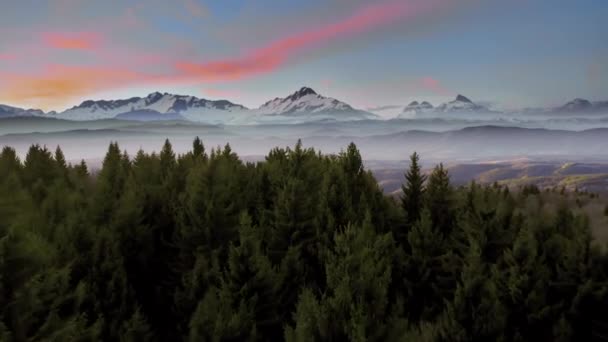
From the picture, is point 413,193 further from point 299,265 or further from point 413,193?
point 299,265

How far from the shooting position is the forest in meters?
18.9

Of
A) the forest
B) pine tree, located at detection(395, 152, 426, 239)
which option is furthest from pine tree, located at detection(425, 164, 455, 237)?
pine tree, located at detection(395, 152, 426, 239)

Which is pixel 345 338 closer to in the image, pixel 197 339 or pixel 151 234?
pixel 197 339

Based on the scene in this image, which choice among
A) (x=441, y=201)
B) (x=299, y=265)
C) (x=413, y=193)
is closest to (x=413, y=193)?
(x=413, y=193)

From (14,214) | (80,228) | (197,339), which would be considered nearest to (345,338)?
(197,339)

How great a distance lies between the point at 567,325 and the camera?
30.0 metres

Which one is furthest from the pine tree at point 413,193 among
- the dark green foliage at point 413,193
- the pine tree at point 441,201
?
the pine tree at point 441,201

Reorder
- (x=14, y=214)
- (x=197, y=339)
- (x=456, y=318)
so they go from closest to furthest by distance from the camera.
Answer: (x=14, y=214), (x=197, y=339), (x=456, y=318)

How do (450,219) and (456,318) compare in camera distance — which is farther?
(450,219)

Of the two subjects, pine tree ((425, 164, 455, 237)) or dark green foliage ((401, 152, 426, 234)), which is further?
dark green foliage ((401, 152, 426, 234))

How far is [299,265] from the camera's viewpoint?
3303cm

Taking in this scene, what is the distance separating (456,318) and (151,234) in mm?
26211

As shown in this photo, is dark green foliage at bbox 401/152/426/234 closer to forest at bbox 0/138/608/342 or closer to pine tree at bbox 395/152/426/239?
pine tree at bbox 395/152/426/239

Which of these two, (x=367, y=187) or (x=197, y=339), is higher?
(x=367, y=187)
